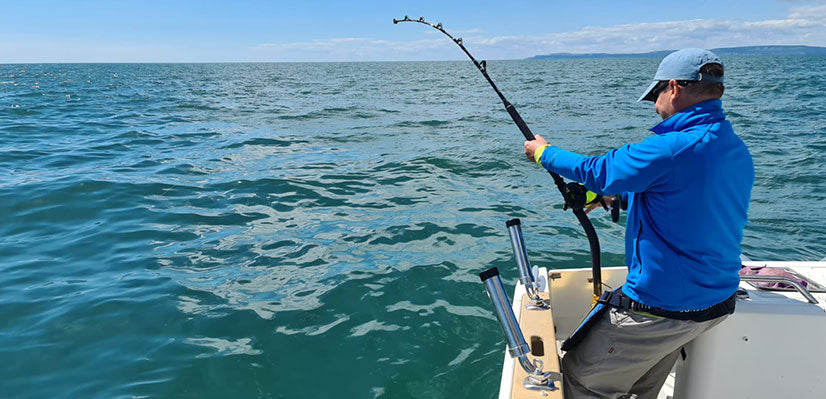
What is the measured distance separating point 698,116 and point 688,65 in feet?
0.71

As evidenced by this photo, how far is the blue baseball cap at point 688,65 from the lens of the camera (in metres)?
2.30

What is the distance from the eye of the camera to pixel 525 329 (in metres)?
3.10

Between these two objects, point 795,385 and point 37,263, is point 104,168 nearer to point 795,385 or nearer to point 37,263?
point 37,263

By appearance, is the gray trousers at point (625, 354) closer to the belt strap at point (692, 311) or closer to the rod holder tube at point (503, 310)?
the belt strap at point (692, 311)

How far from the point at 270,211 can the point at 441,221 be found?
247cm

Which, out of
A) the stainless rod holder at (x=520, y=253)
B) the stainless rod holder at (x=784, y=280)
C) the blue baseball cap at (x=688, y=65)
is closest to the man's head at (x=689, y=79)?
the blue baseball cap at (x=688, y=65)

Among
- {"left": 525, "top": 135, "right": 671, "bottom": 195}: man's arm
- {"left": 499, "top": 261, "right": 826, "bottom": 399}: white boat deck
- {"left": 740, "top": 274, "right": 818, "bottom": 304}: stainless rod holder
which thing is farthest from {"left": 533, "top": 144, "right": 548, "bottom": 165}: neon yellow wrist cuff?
{"left": 740, "top": 274, "right": 818, "bottom": 304}: stainless rod holder

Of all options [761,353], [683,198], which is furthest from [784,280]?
[683,198]

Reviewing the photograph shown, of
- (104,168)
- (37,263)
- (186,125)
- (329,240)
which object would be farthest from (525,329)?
(186,125)

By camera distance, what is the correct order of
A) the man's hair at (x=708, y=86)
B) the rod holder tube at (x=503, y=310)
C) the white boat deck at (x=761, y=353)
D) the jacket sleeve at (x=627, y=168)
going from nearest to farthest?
the jacket sleeve at (x=627, y=168) → the man's hair at (x=708, y=86) → the rod holder tube at (x=503, y=310) → the white boat deck at (x=761, y=353)

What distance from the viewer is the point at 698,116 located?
7.47ft

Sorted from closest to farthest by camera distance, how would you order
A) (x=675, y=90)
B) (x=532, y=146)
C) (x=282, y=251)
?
(x=675, y=90) → (x=532, y=146) → (x=282, y=251)

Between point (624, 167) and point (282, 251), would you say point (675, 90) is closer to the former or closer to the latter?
point (624, 167)

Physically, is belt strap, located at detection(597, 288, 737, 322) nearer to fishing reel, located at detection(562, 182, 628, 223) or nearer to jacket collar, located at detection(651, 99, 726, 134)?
fishing reel, located at detection(562, 182, 628, 223)
